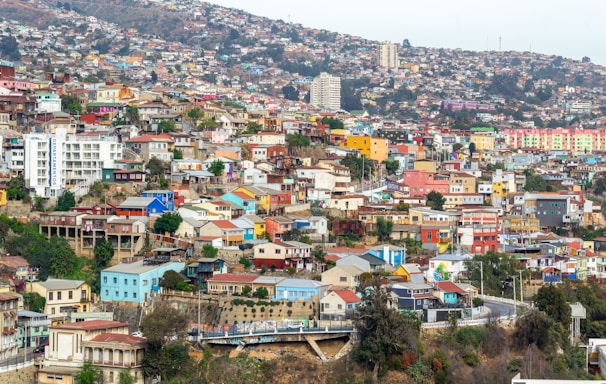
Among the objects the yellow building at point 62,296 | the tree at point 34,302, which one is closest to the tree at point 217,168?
the yellow building at point 62,296

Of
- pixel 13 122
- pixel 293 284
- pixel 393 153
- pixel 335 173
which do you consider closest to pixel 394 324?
pixel 293 284

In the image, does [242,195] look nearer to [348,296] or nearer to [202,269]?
[202,269]

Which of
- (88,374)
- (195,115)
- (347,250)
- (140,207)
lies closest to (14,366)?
(88,374)

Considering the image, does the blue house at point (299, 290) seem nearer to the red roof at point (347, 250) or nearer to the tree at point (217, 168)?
the red roof at point (347, 250)

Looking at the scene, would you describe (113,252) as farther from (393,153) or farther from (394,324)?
(393,153)

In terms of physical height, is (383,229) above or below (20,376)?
above

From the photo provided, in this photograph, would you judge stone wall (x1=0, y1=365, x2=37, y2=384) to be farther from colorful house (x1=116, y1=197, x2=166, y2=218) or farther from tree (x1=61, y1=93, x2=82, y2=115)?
tree (x1=61, y1=93, x2=82, y2=115)
